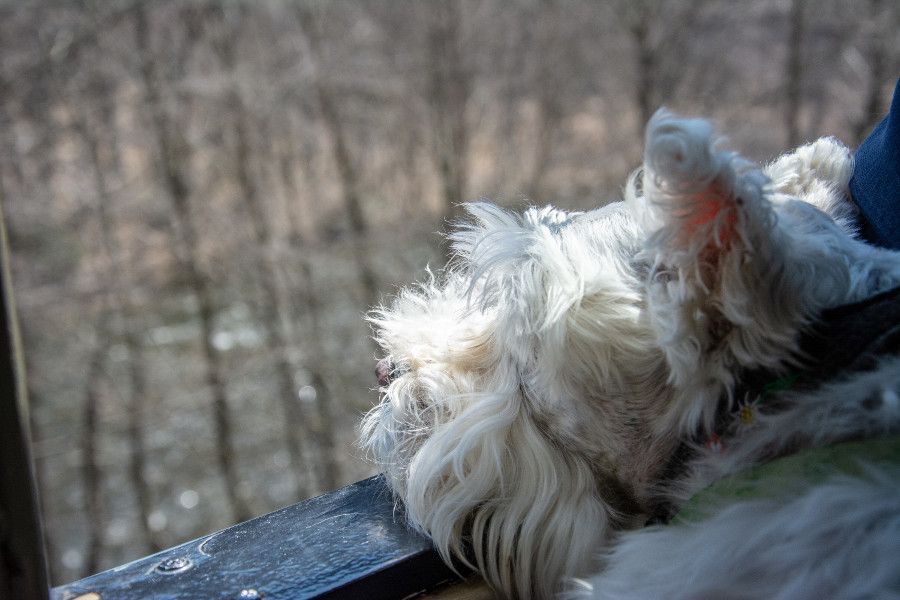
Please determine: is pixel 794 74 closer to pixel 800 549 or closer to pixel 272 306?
pixel 272 306

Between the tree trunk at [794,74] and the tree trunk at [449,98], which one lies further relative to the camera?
the tree trunk at [794,74]

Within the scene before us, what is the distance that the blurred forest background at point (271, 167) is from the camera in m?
7.75

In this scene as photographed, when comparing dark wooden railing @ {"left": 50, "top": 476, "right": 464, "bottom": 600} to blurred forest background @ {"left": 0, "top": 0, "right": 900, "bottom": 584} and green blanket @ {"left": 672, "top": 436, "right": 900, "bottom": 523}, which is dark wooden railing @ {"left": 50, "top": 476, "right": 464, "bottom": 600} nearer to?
green blanket @ {"left": 672, "top": 436, "right": 900, "bottom": 523}

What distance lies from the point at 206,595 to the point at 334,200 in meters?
8.08

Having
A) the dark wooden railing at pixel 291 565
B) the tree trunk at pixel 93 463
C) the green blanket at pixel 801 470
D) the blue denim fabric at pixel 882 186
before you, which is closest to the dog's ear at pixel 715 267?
the green blanket at pixel 801 470

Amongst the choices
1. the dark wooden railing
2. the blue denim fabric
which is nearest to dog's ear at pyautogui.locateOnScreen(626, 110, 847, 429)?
the blue denim fabric

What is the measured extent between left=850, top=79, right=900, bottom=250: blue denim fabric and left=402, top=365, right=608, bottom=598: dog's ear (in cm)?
73

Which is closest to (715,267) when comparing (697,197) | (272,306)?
(697,197)

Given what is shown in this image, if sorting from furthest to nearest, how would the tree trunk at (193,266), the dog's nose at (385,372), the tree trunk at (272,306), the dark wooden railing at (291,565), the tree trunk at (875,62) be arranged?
the tree trunk at (272,306) → the tree trunk at (193,266) → the tree trunk at (875,62) → the dog's nose at (385,372) → the dark wooden railing at (291,565)

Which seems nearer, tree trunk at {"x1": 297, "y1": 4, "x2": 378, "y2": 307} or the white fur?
the white fur

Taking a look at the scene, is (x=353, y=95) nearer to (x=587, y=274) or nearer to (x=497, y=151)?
(x=497, y=151)

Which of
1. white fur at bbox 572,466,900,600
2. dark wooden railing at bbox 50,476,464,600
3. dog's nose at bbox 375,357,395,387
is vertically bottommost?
dark wooden railing at bbox 50,476,464,600

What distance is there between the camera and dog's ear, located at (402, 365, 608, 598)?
1363mm

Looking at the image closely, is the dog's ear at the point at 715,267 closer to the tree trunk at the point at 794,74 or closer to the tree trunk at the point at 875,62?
the tree trunk at the point at 875,62
